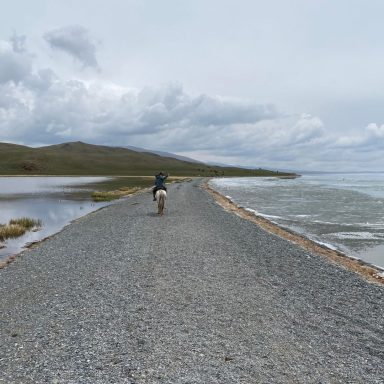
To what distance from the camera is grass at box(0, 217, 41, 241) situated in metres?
25.6

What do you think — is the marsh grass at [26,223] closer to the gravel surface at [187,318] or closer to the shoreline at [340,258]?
the gravel surface at [187,318]

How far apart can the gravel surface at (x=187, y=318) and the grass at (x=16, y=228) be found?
24.3 feet

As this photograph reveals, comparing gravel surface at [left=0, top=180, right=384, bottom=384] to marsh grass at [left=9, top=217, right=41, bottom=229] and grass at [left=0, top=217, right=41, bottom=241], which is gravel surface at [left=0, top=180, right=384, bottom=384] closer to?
grass at [left=0, top=217, right=41, bottom=241]

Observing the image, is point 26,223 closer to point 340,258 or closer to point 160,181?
point 160,181

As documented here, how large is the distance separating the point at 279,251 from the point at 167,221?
10.5 meters

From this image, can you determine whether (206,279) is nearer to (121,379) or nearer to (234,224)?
(121,379)

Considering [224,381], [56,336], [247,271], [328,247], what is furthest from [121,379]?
[328,247]

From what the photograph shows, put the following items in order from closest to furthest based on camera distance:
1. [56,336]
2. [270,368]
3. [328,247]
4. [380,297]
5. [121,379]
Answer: [121,379] → [270,368] → [56,336] → [380,297] → [328,247]

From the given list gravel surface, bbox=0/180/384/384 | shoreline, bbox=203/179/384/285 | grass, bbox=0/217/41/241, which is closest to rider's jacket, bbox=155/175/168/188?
shoreline, bbox=203/179/384/285

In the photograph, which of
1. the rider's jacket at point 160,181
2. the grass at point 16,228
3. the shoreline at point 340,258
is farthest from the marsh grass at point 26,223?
the shoreline at point 340,258

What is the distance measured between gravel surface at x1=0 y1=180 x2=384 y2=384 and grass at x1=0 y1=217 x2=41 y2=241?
291 inches

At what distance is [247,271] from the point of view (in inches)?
588

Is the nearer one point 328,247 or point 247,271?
point 247,271

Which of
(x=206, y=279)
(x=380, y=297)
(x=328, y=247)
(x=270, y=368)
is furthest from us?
(x=328, y=247)
